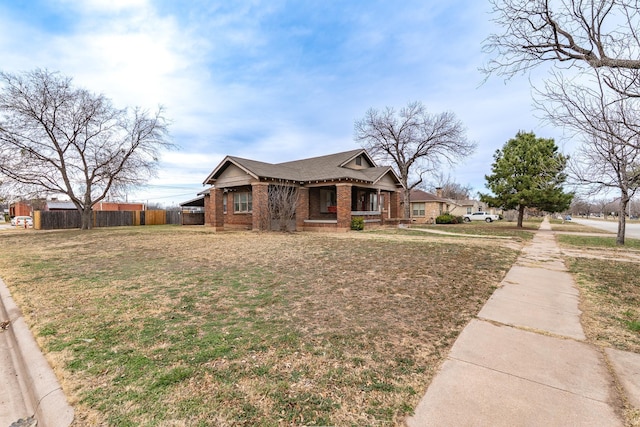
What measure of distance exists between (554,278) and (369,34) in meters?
12.1

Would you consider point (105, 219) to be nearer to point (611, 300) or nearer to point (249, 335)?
point (249, 335)

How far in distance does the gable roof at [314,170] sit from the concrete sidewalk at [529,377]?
13.6m

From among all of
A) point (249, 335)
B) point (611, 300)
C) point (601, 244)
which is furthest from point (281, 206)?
point (601, 244)

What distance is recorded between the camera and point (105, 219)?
27.9 metres

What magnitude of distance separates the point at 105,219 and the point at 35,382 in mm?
31182

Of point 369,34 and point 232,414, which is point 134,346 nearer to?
point 232,414

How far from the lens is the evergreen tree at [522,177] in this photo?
21.4 m

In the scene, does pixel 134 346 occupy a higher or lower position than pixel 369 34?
lower

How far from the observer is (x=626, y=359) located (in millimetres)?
2973

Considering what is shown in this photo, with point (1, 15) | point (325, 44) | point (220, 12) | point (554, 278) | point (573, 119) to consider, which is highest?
point (325, 44)

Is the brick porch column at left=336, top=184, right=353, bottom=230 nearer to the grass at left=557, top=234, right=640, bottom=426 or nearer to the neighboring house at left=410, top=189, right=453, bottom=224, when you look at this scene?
the grass at left=557, top=234, right=640, bottom=426

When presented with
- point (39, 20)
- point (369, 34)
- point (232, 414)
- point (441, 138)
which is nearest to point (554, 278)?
point (232, 414)

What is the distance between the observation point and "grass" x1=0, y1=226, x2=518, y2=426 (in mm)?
2225

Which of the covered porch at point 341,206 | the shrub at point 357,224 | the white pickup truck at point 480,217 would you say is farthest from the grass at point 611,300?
the white pickup truck at point 480,217
